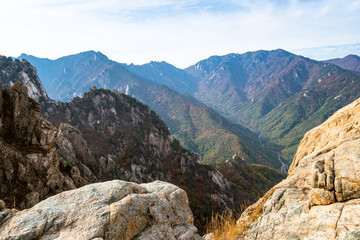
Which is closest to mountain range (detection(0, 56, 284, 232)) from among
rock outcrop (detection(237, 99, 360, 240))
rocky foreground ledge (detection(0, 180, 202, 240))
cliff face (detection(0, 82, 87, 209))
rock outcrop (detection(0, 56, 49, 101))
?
cliff face (detection(0, 82, 87, 209))

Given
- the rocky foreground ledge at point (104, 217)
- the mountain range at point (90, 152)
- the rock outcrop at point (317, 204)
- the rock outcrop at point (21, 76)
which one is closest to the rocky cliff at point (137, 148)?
the mountain range at point (90, 152)

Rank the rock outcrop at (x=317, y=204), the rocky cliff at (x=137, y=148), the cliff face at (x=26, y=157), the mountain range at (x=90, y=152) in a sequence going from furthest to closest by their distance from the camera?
the rocky cliff at (x=137, y=148) → the mountain range at (x=90, y=152) → the cliff face at (x=26, y=157) → the rock outcrop at (x=317, y=204)

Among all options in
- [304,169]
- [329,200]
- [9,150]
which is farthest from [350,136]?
[9,150]

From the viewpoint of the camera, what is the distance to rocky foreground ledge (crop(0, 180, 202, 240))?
6.87 meters

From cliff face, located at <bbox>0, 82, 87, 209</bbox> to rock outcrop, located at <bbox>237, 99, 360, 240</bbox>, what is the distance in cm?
2088

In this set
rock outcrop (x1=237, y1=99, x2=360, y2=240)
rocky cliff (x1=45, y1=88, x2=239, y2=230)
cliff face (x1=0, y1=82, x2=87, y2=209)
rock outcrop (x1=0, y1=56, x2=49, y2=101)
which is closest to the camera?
rock outcrop (x1=237, y1=99, x2=360, y2=240)

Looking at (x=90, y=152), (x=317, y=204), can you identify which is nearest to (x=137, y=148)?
(x=90, y=152)

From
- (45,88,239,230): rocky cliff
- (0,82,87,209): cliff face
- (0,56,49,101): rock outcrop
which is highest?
(0,56,49,101): rock outcrop

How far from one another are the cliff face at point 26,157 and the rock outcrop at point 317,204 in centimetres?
2088

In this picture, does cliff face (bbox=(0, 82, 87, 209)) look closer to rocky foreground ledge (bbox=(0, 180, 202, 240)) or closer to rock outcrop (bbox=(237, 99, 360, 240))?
rocky foreground ledge (bbox=(0, 180, 202, 240))

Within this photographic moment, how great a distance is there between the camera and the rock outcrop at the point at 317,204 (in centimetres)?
682

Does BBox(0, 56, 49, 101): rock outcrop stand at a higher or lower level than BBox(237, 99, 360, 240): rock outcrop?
higher

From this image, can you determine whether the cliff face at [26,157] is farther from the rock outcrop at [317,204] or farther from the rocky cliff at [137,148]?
the rocky cliff at [137,148]

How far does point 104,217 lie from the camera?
23.9ft
